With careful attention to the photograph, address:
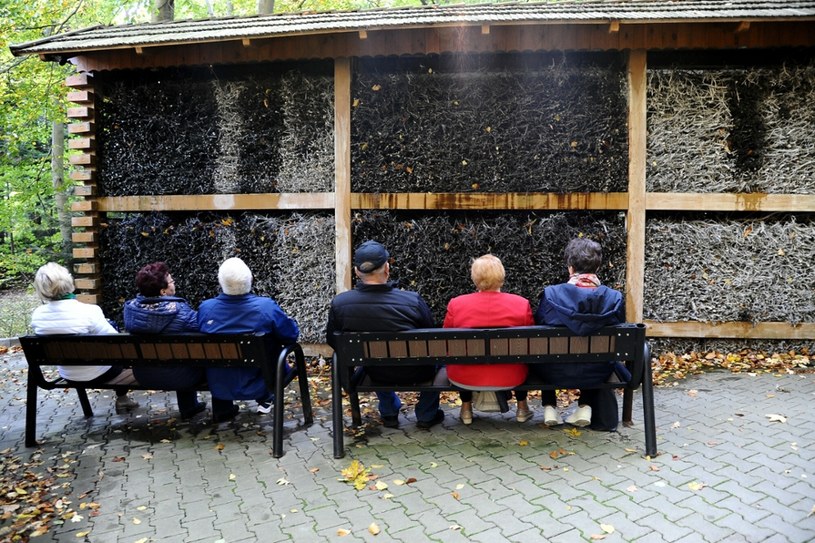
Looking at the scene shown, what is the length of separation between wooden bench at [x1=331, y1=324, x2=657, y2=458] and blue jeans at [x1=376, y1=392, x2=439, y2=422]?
0.67 meters

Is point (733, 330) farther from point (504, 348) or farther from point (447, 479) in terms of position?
point (447, 479)

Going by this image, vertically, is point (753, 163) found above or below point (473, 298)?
above

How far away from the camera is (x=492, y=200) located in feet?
21.0

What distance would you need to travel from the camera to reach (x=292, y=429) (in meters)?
4.72

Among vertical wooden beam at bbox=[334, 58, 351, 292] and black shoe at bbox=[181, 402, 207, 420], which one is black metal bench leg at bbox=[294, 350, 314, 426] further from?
vertical wooden beam at bbox=[334, 58, 351, 292]

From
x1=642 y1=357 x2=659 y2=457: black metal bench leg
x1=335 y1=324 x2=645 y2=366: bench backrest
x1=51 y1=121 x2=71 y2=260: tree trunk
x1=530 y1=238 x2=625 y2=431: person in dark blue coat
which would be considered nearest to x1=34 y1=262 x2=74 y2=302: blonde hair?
x1=335 y1=324 x2=645 y2=366: bench backrest

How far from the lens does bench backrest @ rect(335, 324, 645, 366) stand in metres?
3.88

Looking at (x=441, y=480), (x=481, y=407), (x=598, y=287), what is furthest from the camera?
(x=481, y=407)

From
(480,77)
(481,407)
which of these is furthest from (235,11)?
(481,407)

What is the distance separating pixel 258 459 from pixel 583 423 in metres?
2.50

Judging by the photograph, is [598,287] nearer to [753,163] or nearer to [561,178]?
[561,178]

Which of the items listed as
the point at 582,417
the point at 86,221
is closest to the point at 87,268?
the point at 86,221

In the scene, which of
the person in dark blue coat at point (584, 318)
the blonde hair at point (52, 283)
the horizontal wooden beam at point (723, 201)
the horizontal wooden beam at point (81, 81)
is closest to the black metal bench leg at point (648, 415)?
the person in dark blue coat at point (584, 318)

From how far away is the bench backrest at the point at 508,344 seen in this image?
3.88 meters
